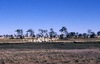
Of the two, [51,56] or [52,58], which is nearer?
[52,58]

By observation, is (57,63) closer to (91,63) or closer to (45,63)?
(45,63)

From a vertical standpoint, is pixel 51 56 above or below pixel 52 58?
above

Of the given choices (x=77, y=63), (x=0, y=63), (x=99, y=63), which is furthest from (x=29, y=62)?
(x=99, y=63)

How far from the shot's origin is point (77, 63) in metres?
30.0

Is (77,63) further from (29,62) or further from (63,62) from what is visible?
(29,62)

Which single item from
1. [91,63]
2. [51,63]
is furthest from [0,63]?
[91,63]

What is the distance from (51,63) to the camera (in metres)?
30.0

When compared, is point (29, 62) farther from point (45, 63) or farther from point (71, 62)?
point (71, 62)

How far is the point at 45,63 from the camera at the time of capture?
30250 mm

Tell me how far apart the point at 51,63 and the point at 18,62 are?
3760 millimetres

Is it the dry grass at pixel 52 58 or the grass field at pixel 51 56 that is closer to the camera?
the dry grass at pixel 52 58

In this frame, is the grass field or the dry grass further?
the grass field

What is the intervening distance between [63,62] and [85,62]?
2.37m

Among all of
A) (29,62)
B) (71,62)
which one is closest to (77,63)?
(71,62)
